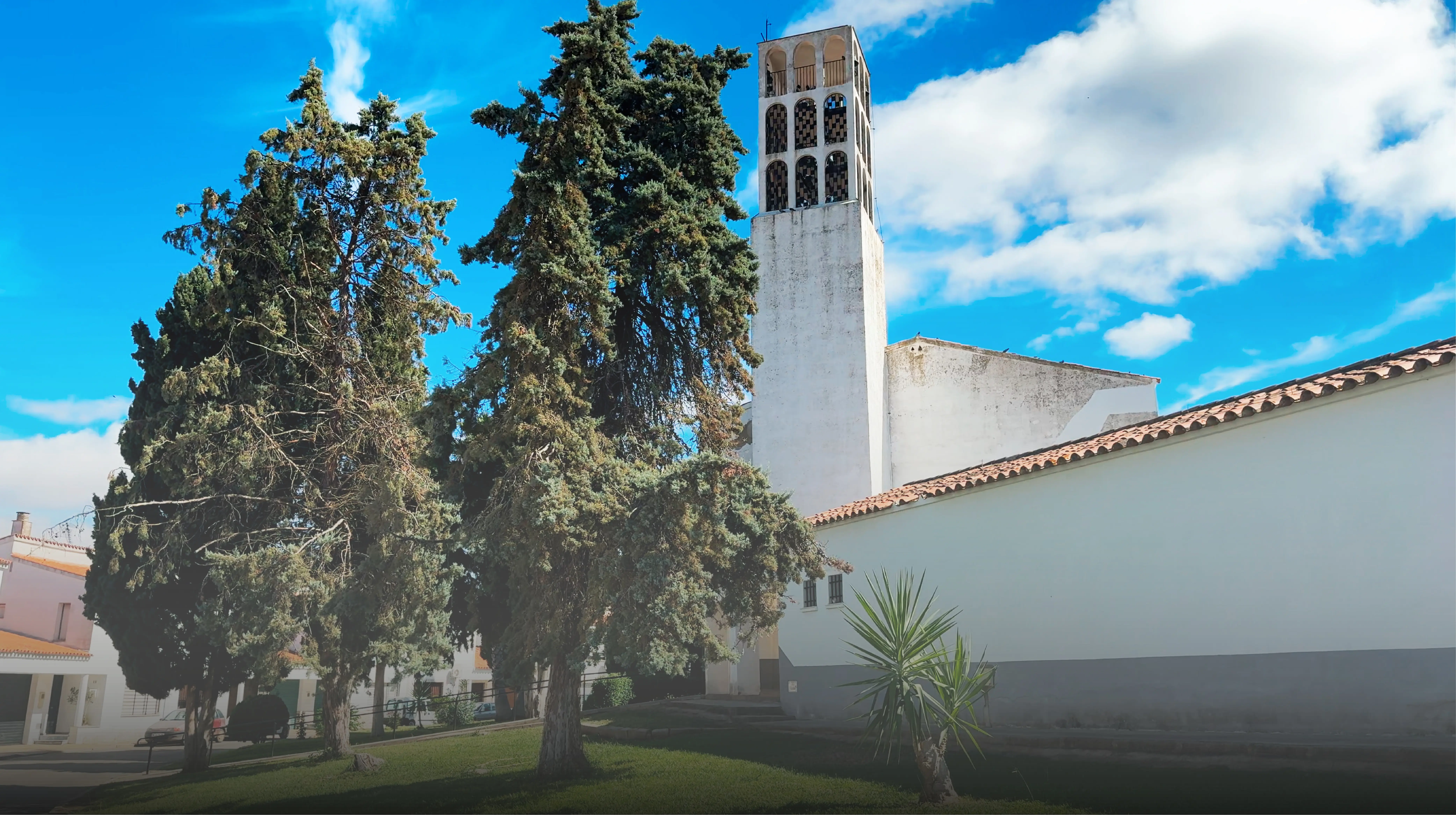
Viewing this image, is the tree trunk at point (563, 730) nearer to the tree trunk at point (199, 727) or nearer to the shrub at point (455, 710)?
the tree trunk at point (199, 727)

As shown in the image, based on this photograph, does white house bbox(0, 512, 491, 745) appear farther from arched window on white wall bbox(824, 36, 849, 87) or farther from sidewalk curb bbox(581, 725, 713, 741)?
arched window on white wall bbox(824, 36, 849, 87)

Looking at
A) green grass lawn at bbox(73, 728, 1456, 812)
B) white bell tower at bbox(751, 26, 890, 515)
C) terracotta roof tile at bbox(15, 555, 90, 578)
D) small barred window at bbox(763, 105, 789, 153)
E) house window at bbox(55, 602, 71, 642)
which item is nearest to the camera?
green grass lawn at bbox(73, 728, 1456, 812)

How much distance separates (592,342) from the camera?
589 inches

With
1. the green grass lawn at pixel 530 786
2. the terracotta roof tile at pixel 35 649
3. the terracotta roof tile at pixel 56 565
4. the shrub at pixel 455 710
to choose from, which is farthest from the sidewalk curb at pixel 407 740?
the terracotta roof tile at pixel 56 565

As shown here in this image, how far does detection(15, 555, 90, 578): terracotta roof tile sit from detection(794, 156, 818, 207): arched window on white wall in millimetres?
28868

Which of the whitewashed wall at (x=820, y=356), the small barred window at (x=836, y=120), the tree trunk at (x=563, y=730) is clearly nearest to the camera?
the tree trunk at (x=563, y=730)

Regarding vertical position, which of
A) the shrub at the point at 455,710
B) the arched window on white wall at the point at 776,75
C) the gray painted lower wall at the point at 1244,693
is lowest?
the shrub at the point at 455,710

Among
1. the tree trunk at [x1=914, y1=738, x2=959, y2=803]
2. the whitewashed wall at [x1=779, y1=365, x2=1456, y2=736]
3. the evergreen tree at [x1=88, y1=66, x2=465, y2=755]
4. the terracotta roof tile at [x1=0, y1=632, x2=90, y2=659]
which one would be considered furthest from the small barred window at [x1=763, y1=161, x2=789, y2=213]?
the terracotta roof tile at [x1=0, y1=632, x2=90, y2=659]

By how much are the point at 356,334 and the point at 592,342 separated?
24.9 ft

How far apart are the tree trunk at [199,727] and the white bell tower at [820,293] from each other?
14181 mm

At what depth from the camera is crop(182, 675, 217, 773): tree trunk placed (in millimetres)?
19516

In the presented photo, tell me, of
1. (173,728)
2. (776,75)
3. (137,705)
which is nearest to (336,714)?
(173,728)

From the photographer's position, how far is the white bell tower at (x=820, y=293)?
25.3 m

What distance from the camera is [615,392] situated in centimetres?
1577
